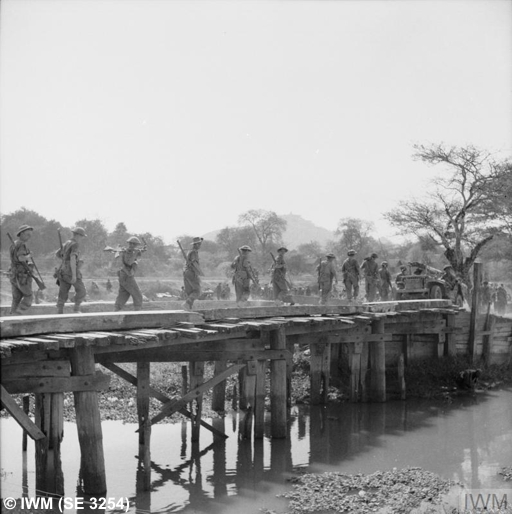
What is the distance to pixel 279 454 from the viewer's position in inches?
545

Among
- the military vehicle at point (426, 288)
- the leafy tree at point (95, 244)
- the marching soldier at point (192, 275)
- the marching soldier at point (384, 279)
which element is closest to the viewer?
the marching soldier at point (192, 275)

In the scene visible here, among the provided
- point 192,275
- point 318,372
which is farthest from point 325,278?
point 192,275

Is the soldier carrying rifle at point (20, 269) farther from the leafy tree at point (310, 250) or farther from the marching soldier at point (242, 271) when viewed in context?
the leafy tree at point (310, 250)

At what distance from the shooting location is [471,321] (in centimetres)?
2112

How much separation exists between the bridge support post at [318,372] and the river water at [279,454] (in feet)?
0.92

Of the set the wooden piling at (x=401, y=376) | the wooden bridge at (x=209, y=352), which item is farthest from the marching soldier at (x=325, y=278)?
the wooden piling at (x=401, y=376)

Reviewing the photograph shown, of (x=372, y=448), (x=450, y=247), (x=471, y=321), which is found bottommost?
(x=372, y=448)

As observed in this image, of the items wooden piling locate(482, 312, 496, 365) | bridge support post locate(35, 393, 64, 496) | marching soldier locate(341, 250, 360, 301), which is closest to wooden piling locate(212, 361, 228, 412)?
marching soldier locate(341, 250, 360, 301)

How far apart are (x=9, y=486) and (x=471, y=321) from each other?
1392cm

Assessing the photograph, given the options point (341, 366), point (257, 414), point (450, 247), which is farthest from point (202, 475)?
point (450, 247)

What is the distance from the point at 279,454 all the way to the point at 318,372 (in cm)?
443

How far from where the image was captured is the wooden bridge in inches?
387

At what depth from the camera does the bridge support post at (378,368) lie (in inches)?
733

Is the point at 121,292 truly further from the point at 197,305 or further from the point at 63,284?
the point at 197,305
